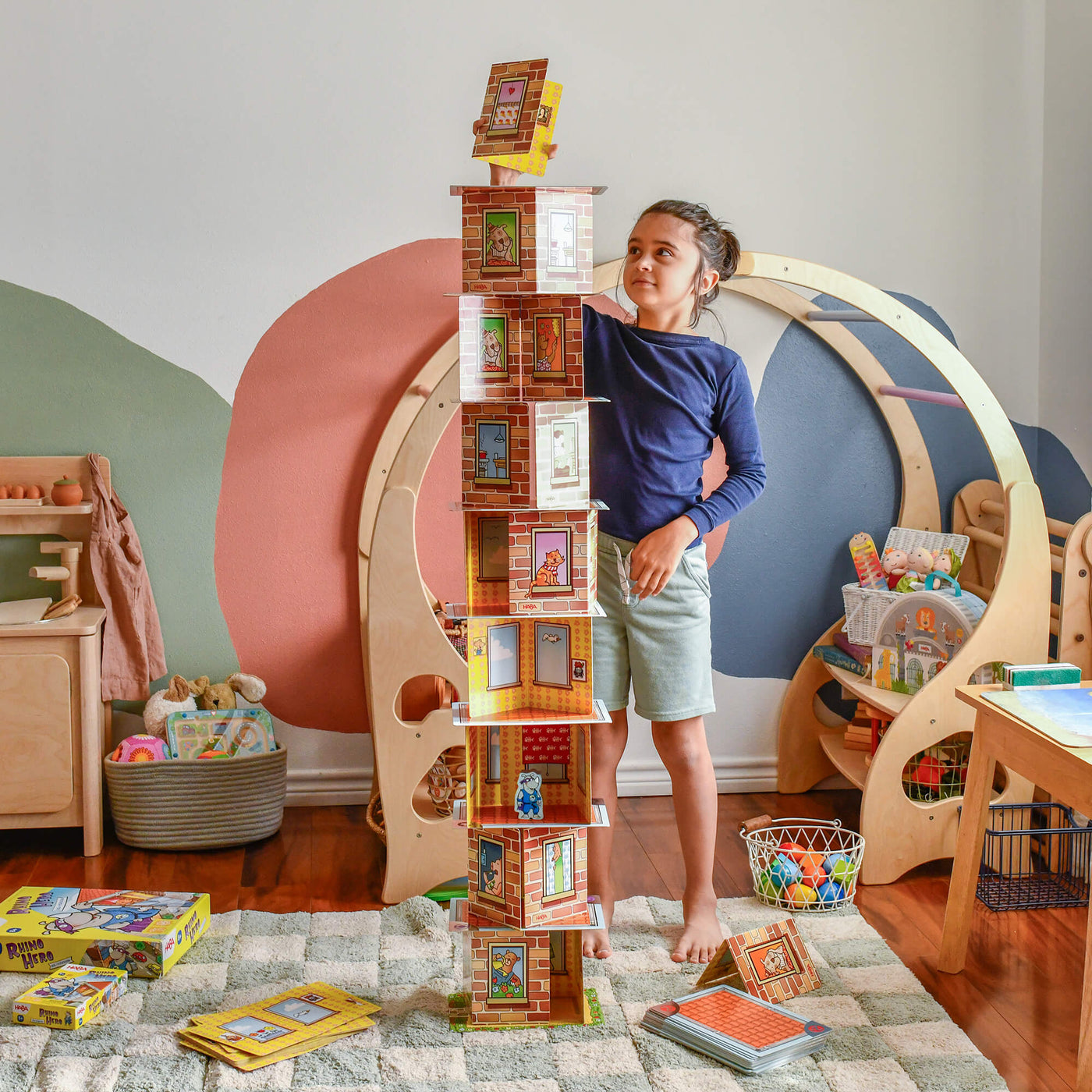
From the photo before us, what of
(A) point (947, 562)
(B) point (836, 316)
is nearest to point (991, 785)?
(A) point (947, 562)

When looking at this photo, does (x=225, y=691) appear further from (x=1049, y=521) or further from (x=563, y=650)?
(x=1049, y=521)

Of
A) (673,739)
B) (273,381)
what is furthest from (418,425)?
(673,739)

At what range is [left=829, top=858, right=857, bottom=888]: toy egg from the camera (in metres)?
2.26

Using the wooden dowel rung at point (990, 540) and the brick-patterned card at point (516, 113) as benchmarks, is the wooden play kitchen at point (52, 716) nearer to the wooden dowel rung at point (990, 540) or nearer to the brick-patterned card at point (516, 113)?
the brick-patterned card at point (516, 113)

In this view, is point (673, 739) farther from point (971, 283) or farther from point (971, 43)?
point (971, 43)

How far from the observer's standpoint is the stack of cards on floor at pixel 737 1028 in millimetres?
1710

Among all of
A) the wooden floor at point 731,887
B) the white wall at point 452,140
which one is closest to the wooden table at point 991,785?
the wooden floor at point 731,887

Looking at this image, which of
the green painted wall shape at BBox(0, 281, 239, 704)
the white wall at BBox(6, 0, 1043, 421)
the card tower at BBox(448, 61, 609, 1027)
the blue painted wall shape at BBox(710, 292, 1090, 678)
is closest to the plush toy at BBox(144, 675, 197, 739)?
the green painted wall shape at BBox(0, 281, 239, 704)

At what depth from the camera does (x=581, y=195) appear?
1740 millimetres

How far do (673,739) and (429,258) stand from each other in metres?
1.30

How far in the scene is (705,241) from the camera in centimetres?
198

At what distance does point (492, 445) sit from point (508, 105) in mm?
509

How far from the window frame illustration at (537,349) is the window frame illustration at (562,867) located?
2.32 ft

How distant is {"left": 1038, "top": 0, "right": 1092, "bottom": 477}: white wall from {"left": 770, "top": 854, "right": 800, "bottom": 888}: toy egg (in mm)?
1135
